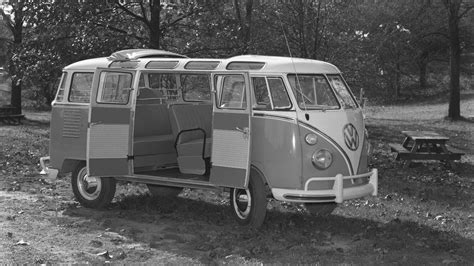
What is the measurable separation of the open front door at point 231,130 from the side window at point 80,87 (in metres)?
2.31

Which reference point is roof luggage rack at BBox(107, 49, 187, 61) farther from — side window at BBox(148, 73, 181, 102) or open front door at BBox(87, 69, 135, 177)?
side window at BBox(148, 73, 181, 102)

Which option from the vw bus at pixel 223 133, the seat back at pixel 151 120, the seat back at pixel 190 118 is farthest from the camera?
the seat back at pixel 151 120


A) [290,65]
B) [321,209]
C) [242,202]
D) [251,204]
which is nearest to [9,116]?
[242,202]

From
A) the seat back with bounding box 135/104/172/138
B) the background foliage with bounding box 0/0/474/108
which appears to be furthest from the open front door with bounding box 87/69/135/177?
the background foliage with bounding box 0/0/474/108

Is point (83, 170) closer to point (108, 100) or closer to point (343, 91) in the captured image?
point (108, 100)

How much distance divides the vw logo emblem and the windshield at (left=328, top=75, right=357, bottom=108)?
348 mm

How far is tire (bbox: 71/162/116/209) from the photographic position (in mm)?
9164

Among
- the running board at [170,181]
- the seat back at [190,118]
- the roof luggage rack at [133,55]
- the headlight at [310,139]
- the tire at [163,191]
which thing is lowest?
the tire at [163,191]

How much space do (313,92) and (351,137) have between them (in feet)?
2.47

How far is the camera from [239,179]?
7.71 metres

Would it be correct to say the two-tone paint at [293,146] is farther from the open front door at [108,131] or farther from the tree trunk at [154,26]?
the tree trunk at [154,26]

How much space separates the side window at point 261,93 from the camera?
7809mm

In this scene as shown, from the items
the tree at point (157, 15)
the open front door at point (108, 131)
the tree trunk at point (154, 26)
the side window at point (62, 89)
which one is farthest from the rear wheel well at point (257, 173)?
the tree trunk at point (154, 26)

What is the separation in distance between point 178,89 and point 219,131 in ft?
8.05
